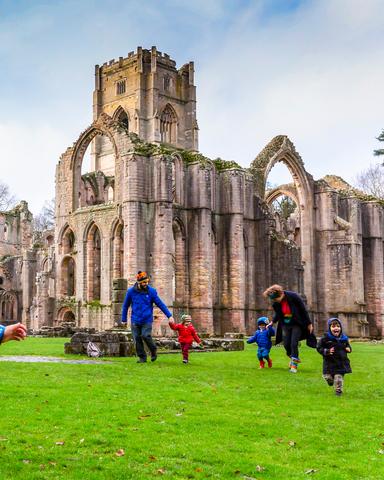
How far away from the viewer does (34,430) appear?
22.3 ft

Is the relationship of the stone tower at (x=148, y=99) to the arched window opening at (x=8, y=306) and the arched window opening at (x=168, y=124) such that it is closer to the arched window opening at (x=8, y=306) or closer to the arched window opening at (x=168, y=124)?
the arched window opening at (x=168, y=124)

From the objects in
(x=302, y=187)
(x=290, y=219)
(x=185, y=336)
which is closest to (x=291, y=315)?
(x=185, y=336)

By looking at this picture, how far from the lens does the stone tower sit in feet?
263

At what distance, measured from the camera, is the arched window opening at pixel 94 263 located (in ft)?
117

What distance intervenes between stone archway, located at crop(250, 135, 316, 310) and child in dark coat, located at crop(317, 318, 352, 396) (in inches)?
1191

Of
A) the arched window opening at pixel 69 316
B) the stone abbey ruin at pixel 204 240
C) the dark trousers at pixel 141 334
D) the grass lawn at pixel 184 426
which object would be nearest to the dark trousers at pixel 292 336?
the grass lawn at pixel 184 426

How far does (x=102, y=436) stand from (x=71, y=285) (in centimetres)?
3249

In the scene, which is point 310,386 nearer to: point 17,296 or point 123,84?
point 17,296

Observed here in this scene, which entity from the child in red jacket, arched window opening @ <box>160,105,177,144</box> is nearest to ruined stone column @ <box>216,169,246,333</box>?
the child in red jacket

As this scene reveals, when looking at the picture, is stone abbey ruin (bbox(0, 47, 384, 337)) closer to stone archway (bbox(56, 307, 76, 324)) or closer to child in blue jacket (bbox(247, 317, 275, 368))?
stone archway (bbox(56, 307, 76, 324))

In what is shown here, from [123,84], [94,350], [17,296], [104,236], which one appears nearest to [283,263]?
[104,236]

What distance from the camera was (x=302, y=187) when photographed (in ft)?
140

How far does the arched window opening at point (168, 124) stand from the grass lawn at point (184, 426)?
7176 cm

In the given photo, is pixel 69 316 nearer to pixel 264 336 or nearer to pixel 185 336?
pixel 185 336
